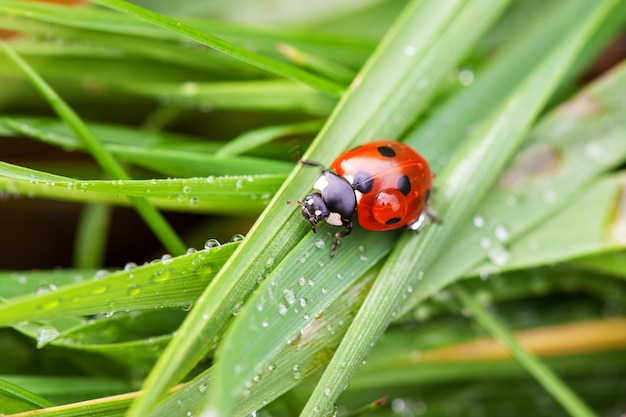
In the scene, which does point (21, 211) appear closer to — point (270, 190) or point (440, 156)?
point (270, 190)

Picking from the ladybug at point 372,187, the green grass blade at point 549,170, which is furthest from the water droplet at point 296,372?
the green grass blade at point 549,170

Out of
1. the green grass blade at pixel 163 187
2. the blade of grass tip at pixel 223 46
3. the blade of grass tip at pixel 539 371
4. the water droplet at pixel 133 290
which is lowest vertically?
the blade of grass tip at pixel 539 371

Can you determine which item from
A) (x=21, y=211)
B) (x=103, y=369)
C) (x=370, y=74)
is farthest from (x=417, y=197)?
(x=21, y=211)

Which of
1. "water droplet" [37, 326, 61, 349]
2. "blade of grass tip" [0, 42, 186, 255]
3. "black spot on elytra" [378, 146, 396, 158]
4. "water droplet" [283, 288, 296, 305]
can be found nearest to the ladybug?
"black spot on elytra" [378, 146, 396, 158]

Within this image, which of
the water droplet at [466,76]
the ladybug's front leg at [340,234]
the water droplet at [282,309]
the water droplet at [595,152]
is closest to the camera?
the water droplet at [282,309]

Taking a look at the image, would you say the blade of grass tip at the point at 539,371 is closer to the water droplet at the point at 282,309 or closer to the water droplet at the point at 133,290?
the water droplet at the point at 282,309

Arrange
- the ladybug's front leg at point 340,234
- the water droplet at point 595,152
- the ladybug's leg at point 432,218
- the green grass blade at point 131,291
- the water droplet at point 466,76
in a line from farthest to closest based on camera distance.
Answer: the water droplet at point 466,76 < the water droplet at point 595,152 < the ladybug's leg at point 432,218 < the ladybug's front leg at point 340,234 < the green grass blade at point 131,291

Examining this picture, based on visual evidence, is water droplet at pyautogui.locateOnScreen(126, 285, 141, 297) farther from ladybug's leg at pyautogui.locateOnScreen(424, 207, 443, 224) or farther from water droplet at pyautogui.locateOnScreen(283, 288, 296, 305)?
ladybug's leg at pyautogui.locateOnScreen(424, 207, 443, 224)
